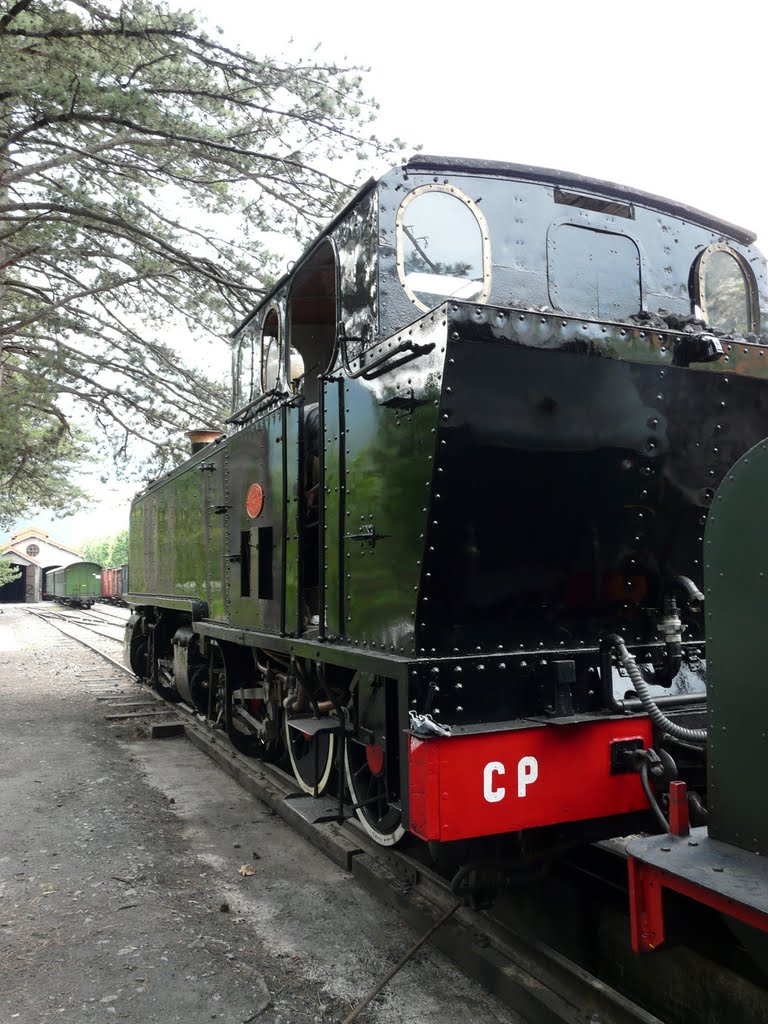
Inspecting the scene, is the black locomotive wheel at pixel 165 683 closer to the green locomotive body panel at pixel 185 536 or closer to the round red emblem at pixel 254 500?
the green locomotive body panel at pixel 185 536

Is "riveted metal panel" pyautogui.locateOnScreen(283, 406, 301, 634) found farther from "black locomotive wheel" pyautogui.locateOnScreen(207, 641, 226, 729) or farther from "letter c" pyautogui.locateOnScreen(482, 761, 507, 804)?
"black locomotive wheel" pyautogui.locateOnScreen(207, 641, 226, 729)

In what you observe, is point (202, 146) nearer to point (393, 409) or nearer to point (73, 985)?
point (393, 409)

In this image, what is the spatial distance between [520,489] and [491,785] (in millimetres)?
1072

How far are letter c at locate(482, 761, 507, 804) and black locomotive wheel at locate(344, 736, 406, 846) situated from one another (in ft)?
1.93

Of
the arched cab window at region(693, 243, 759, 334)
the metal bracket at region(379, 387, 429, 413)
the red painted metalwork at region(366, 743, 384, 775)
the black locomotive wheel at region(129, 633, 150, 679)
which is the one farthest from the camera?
the black locomotive wheel at region(129, 633, 150, 679)

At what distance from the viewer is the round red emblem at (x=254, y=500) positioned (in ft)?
16.3

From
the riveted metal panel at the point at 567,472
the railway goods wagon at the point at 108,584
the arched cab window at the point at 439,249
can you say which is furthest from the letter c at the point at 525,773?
the railway goods wagon at the point at 108,584

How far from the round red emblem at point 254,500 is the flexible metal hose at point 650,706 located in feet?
8.17

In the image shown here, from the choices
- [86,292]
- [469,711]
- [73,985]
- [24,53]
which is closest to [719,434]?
[469,711]

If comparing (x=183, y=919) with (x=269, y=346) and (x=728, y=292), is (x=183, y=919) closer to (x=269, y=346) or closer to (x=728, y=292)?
(x=269, y=346)

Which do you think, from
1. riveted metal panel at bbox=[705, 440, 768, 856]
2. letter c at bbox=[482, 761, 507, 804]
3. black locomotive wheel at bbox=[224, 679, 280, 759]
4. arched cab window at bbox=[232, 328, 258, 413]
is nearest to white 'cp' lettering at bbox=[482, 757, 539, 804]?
letter c at bbox=[482, 761, 507, 804]

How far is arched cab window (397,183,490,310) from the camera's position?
351cm

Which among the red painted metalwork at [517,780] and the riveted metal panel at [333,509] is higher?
the riveted metal panel at [333,509]

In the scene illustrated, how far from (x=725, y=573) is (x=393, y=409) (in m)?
1.44
